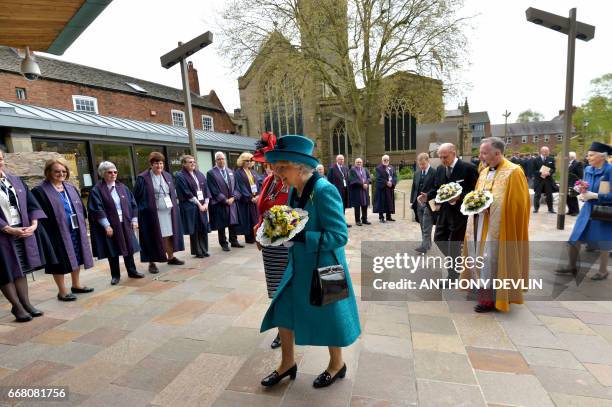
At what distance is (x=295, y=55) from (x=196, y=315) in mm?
16550

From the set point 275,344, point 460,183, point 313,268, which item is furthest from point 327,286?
point 460,183

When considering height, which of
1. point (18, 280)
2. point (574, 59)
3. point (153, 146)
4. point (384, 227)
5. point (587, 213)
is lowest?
point (384, 227)

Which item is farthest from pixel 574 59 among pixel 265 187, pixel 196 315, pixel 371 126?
pixel 371 126

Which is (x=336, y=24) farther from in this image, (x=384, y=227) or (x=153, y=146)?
(x=384, y=227)

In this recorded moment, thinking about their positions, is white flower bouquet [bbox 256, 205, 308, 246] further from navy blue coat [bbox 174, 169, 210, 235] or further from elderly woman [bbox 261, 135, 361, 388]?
navy blue coat [bbox 174, 169, 210, 235]

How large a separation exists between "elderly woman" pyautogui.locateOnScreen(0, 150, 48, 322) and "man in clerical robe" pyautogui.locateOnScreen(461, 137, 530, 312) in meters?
5.35

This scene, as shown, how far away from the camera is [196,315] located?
3.70m

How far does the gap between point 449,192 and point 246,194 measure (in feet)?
14.1

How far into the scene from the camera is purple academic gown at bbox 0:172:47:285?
3.52m

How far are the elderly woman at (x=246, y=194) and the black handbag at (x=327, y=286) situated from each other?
4.89 m

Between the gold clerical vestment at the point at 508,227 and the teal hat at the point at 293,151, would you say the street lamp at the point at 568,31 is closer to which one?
the gold clerical vestment at the point at 508,227

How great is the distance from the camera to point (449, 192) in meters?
3.83

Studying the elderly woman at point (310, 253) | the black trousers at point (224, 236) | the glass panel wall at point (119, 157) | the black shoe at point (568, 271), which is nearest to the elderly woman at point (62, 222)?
the black trousers at point (224, 236)

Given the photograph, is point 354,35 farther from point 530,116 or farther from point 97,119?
point 530,116
